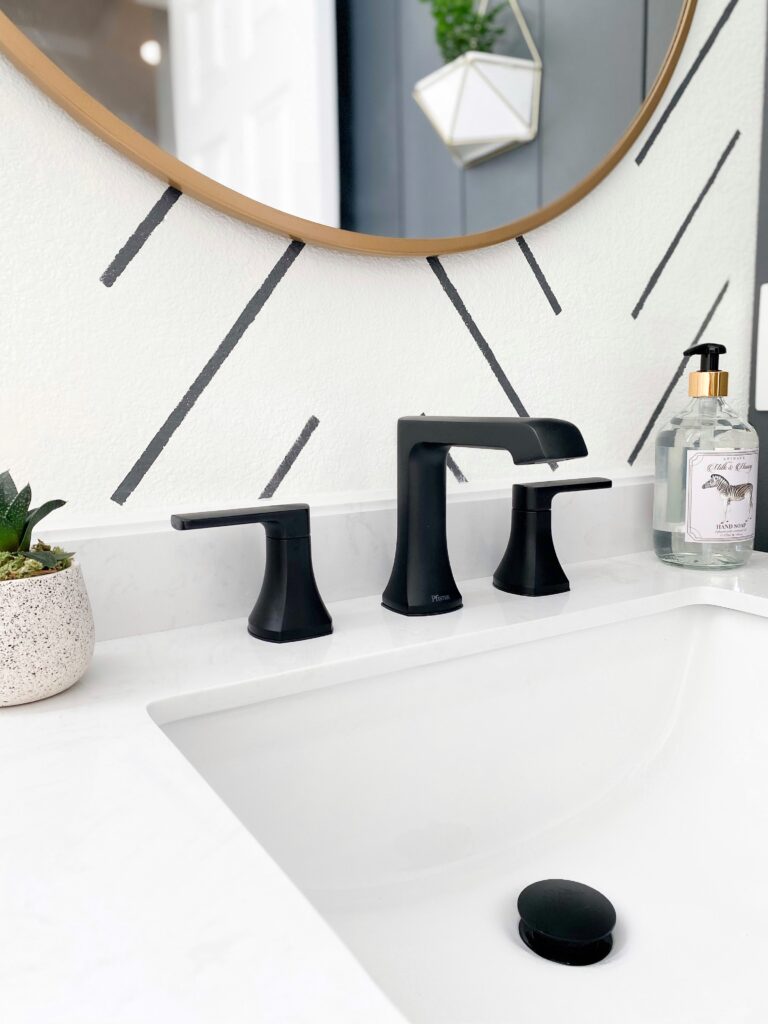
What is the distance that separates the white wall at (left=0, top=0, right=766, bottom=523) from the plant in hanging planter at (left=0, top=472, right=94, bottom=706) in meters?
0.11

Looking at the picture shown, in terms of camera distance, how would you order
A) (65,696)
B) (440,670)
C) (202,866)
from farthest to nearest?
(440,670) → (65,696) → (202,866)

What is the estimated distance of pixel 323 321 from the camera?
68cm

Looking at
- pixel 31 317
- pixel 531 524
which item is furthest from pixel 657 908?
pixel 31 317

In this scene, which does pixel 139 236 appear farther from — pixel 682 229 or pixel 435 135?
pixel 682 229

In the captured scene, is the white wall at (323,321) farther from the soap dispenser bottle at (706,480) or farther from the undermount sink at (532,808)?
the undermount sink at (532,808)

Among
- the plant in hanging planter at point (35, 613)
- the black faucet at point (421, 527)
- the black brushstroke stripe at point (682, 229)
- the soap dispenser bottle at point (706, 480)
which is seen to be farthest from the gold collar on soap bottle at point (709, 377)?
the plant in hanging planter at point (35, 613)

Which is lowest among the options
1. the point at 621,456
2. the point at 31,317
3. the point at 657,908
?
the point at 657,908

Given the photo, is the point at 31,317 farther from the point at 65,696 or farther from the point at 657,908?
the point at 657,908

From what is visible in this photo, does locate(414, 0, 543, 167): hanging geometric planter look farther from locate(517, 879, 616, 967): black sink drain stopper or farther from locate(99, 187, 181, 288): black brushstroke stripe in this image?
locate(517, 879, 616, 967): black sink drain stopper

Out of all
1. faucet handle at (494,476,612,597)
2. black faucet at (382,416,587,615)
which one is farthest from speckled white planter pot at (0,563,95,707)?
faucet handle at (494,476,612,597)

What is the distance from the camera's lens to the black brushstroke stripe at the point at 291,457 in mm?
666

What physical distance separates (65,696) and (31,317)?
10.6 inches

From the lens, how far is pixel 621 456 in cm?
87

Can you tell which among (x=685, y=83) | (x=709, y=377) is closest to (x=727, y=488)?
(x=709, y=377)
